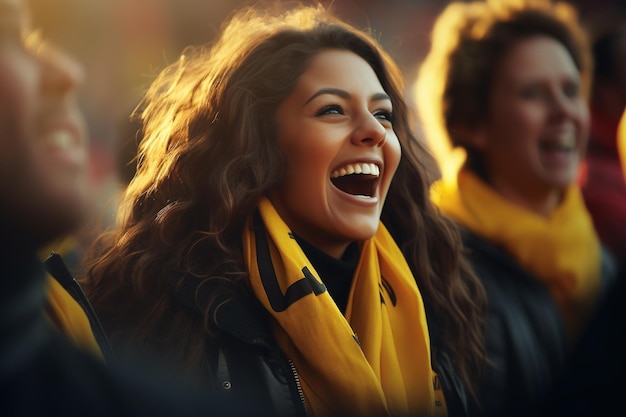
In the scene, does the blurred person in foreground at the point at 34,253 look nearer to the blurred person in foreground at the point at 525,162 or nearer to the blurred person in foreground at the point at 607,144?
the blurred person in foreground at the point at 525,162

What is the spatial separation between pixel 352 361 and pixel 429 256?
0.36 metres

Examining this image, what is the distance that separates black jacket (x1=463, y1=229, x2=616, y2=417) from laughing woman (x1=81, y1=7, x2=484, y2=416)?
293mm

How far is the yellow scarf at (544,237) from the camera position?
2.16 m

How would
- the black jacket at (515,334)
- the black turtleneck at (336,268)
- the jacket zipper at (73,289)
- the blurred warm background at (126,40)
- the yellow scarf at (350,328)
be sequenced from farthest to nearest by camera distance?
the black jacket at (515,334) → the blurred warm background at (126,40) → the black turtleneck at (336,268) → the yellow scarf at (350,328) → the jacket zipper at (73,289)

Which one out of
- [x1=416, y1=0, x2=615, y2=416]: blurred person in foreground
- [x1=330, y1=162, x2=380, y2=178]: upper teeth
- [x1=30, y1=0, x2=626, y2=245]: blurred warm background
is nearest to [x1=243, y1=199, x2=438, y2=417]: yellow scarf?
[x1=330, y1=162, x2=380, y2=178]: upper teeth

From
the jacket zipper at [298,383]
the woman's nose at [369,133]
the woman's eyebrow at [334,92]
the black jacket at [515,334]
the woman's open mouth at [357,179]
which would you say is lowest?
the black jacket at [515,334]

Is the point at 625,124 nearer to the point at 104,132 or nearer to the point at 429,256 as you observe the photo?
the point at 429,256

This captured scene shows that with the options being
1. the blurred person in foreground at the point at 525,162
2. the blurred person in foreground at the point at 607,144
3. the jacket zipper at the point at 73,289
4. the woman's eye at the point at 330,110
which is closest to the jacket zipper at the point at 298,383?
the jacket zipper at the point at 73,289

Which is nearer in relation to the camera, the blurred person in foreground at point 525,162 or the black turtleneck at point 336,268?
the black turtleneck at point 336,268

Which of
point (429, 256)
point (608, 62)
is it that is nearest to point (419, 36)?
point (608, 62)

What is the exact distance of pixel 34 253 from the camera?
33.4 inches

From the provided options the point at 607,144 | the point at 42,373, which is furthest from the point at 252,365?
the point at 607,144

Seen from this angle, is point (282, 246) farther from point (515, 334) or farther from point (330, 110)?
point (515, 334)

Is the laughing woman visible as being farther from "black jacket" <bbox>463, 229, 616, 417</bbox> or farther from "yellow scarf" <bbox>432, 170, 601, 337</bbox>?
"yellow scarf" <bbox>432, 170, 601, 337</bbox>
